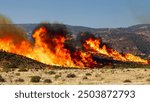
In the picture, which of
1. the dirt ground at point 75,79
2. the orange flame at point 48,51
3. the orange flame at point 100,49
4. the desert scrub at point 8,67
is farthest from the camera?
the orange flame at point 100,49

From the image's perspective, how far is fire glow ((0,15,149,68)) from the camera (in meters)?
134

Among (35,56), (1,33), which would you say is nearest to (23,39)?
(1,33)

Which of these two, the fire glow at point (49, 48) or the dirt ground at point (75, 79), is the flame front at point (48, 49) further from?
the dirt ground at point (75, 79)

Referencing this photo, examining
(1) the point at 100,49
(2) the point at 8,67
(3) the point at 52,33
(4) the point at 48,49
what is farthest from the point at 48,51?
(2) the point at 8,67

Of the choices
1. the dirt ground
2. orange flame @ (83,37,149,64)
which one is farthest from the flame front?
the dirt ground

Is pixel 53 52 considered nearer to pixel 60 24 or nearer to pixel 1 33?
pixel 60 24

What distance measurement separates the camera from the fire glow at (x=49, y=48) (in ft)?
441

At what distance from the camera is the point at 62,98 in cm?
1777

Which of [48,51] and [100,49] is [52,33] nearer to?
[48,51]

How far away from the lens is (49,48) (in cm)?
14300

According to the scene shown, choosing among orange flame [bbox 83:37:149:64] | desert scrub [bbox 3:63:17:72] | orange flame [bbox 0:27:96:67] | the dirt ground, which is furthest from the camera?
orange flame [bbox 83:37:149:64]

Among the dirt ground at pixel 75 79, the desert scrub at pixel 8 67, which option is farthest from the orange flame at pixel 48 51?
the dirt ground at pixel 75 79

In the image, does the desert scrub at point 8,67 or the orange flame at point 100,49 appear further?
the orange flame at point 100,49

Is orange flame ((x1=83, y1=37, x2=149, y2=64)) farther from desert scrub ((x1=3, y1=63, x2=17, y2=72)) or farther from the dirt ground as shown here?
the dirt ground
